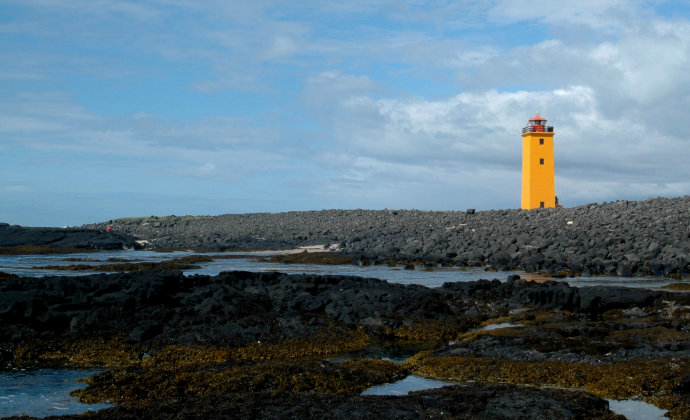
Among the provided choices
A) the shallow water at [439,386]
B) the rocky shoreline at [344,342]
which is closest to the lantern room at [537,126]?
the rocky shoreline at [344,342]

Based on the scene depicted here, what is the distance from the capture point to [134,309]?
1507 centimetres

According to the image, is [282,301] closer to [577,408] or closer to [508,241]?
[577,408]

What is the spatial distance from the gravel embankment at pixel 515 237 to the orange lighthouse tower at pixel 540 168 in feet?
14.3

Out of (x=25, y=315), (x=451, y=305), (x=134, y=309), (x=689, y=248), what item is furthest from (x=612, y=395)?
(x=689, y=248)

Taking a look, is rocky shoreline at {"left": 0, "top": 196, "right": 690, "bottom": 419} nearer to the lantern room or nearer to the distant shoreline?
the distant shoreline

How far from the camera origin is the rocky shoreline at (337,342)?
8227 mm

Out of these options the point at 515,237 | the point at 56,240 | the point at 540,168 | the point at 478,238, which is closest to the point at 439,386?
the point at 515,237

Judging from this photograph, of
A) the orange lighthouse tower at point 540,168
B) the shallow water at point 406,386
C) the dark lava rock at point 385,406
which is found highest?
the orange lighthouse tower at point 540,168

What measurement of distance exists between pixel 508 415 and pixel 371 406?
1.59 m

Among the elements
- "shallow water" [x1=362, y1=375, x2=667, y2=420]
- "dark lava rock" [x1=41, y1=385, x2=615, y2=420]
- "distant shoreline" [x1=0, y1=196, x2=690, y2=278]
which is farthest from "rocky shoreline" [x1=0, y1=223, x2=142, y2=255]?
"dark lava rock" [x1=41, y1=385, x2=615, y2=420]

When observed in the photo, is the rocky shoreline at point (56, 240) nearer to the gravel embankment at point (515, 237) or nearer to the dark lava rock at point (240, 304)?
the gravel embankment at point (515, 237)

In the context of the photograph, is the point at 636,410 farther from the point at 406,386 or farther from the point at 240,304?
the point at 240,304

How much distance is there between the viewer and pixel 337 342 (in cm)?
1374

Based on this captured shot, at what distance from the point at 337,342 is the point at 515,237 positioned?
2518cm
